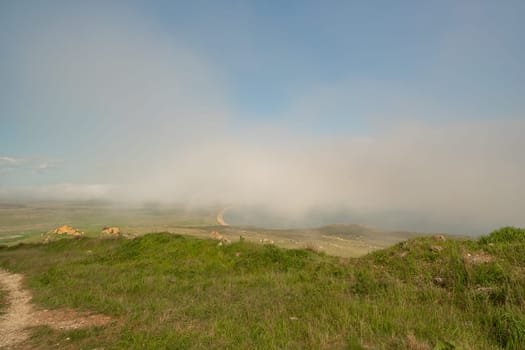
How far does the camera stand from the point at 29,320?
428 inches

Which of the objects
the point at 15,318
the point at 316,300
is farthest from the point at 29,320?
the point at 316,300

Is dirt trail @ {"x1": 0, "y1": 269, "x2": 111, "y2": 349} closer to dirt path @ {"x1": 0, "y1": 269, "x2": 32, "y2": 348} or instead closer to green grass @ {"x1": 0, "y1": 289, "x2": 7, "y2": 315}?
dirt path @ {"x1": 0, "y1": 269, "x2": 32, "y2": 348}

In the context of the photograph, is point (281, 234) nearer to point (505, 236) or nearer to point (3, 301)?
point (505, 236)

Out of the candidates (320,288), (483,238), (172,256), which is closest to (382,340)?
(320,288)

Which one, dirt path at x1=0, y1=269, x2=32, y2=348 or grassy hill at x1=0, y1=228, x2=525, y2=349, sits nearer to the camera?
grassy hill at x1=0, y1=228, x2=525, y2=349

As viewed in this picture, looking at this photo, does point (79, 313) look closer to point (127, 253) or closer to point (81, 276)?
point (81, 276)

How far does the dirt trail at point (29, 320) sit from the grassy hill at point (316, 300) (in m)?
0.53

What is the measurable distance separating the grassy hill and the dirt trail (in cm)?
53

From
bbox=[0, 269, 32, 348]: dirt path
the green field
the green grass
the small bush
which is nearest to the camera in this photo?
bbox=[0, 269, 32, 348]: dirt path

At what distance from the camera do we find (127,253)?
78.5ft

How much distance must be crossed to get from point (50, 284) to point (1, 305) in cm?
391

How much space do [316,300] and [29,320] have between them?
1203 centimetres

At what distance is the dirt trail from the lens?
9.09m

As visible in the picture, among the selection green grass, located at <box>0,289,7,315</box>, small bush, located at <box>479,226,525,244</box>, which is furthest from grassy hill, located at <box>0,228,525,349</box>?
green grass, located at <box>0,289,7,315</box>
